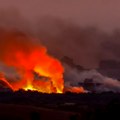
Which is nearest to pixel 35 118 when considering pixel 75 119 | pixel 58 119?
pixel 75 119

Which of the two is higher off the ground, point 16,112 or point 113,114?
point 16,112

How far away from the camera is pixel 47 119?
136125mm

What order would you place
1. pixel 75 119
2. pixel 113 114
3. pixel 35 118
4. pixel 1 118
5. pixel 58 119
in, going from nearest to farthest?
pixel 35 118 → pixel 113 114 → pixel 1 118 → pixel 75 119 → pixel 58 119

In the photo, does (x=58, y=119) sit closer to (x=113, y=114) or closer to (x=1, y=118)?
(x=1, y=118)

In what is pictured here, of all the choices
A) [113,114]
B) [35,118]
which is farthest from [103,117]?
[35,118]

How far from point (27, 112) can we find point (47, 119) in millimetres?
5927

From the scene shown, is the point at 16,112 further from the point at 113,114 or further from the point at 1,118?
the point at 113,114

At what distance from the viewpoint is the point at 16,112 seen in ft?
444

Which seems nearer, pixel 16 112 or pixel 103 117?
pixel 103 117

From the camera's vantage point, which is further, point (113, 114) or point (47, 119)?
point (47, 119)

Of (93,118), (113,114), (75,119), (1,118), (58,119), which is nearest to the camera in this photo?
(113,114)

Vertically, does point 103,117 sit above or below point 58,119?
below

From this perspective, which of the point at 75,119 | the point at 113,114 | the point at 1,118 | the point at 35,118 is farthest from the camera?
the point at 75,119

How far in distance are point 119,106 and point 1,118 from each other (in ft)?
96.9
